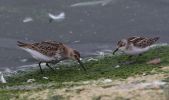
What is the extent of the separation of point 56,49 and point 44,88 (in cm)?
306

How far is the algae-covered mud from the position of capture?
7.52 m

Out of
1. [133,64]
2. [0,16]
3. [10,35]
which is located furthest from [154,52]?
[0,16]

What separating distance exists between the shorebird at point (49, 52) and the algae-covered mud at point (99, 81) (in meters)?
0.24

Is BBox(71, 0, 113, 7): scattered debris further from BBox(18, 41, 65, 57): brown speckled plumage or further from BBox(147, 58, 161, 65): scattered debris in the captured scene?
BBox(147, 58, 161, 65): scattered debris

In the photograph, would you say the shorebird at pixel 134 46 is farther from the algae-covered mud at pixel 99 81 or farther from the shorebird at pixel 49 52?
the shorebird at pixel 49 52

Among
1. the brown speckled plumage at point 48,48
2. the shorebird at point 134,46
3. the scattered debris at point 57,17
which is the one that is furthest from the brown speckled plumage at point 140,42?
the scattered debris at point 57,17

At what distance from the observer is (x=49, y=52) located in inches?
448

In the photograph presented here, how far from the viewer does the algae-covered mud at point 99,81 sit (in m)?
7.52

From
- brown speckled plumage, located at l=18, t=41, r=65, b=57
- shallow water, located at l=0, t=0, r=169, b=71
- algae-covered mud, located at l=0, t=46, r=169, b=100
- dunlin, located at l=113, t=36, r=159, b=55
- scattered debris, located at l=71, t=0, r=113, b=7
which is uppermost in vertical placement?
scattered debris, located at l=71, t=0, r=113, b=7

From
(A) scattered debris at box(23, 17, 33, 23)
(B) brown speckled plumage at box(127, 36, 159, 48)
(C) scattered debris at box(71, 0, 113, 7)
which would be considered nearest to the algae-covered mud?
(B) brown speckled plumage at box(127, 36, 159, 48)

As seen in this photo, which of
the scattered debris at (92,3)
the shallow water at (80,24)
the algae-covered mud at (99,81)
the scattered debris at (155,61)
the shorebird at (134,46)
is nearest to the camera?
the algae-covered mud at (99,81)

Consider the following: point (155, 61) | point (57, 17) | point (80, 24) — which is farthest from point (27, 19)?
point (155, 61)

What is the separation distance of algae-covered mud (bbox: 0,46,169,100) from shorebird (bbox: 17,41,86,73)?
237 mm

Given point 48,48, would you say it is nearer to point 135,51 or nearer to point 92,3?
point 135,51
